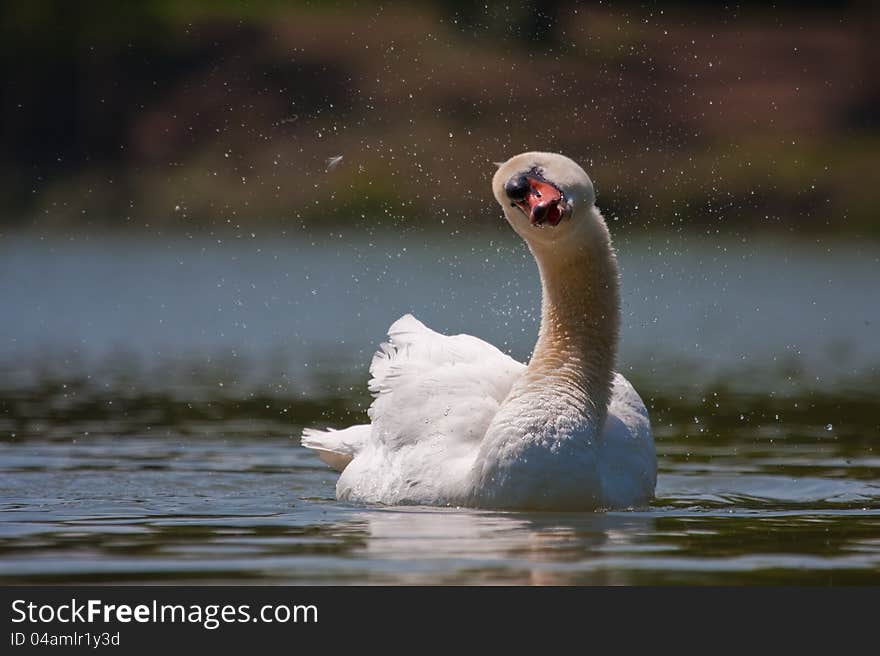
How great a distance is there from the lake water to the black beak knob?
186 cm

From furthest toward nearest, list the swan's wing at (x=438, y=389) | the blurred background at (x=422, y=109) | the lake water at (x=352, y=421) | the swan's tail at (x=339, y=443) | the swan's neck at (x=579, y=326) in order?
1. the blurred background at (x=422, y=109)
2. the swan's tail at (x=339, y=443)
3. the swan's wing at (x=438, y=389)
4. the swan's neck at (x=579, y=326)
5. the lake water at (x=352, y=421)

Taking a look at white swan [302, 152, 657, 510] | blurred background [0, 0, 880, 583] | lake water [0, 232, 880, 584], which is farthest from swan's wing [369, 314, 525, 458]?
blurred background [0, 0, 880, 583]

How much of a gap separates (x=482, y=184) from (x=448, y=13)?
11.2 meters

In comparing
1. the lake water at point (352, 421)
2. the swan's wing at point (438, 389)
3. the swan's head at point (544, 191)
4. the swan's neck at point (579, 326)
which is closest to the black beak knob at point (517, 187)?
the swan's head at point (544, 191)

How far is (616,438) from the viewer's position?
11672 millimetres

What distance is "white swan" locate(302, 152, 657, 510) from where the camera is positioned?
10930 millimetres

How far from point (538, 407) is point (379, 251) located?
41.4 metres

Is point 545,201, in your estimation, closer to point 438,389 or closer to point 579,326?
point 579,326

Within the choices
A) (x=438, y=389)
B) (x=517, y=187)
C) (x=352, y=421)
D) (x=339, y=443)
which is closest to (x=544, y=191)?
(x=517, y=187)

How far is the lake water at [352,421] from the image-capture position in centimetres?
971

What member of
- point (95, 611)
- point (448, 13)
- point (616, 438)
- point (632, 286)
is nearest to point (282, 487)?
point (616, 438)

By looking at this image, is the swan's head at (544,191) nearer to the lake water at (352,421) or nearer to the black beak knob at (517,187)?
the black beak knob at (517,187)

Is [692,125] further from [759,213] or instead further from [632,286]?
[632,286]

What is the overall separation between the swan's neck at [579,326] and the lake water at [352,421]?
33.5 inches
